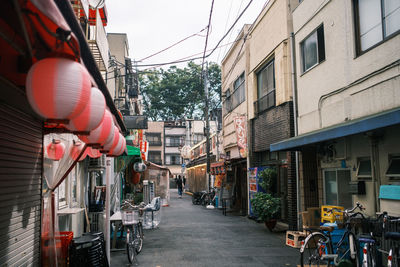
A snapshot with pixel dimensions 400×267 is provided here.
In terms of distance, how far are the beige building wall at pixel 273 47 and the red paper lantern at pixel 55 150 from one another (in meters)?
8.88

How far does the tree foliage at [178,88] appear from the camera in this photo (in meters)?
45.2

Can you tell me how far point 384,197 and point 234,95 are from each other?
48.5 ft

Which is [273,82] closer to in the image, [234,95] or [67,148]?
[234,95]

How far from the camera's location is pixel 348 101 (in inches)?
356

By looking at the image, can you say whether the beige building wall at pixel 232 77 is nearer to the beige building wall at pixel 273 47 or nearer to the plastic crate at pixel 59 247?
the beige building wall at pixel 273 47

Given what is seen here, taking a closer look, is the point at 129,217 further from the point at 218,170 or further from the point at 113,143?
the point at 218,170

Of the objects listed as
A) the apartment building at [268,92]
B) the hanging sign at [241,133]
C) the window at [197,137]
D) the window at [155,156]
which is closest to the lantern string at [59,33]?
the apartment building at [268,92]

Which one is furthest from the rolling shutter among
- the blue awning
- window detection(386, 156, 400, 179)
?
window detection(386, 156, 400, 179)

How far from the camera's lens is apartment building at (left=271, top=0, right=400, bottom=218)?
7328 millimetres

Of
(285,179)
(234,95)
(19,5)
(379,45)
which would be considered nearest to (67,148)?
(19,5)

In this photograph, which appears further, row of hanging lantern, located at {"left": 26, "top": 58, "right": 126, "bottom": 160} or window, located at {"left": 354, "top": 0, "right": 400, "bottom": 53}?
window, located at {"left": 354, "top": 0, "right": 400, "bottom": 53}

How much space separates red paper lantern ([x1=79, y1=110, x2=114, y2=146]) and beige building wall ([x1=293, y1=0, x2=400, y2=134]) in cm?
584

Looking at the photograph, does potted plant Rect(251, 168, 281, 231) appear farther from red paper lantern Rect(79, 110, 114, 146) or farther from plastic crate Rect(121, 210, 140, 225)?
red paper lantern Rect(79, 110, 114, 146)

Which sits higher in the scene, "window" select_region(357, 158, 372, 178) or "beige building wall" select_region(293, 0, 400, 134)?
"beige building wall" select_region(293, 0, 400, 134)
